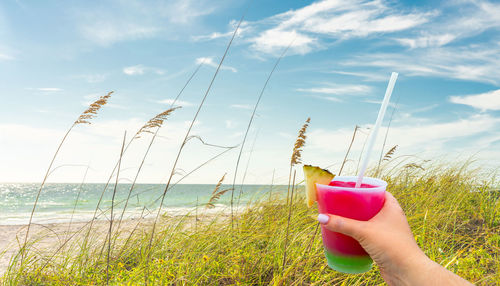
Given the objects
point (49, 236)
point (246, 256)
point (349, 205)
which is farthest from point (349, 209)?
point (49, 236)

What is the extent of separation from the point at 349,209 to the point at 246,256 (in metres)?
1.71

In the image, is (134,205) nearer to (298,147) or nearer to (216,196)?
(216,196)

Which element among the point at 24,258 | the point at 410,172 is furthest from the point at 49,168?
the point at 410,172

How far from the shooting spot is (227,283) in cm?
300

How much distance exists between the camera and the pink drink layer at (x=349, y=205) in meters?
1.53

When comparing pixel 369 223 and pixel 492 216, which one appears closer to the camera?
pixel 369 223

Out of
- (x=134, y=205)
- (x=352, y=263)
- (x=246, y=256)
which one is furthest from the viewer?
(x=134, y=205)

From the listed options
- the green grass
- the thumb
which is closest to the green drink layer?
the thumb

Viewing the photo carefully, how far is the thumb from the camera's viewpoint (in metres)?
1.51

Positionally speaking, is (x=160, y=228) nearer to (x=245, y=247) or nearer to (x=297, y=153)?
(x=245, y=247)

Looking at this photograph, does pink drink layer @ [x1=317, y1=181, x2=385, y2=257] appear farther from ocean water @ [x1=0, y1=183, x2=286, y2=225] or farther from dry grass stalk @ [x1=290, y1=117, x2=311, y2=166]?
ocean water @ [x1=0, y1=183, x2=286, y2=225]

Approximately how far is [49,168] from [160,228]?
Result: 4.29 feet

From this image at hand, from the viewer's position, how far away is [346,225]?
1.52 m

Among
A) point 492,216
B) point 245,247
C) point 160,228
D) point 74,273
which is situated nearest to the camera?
point 245,247
